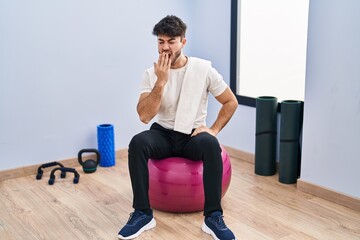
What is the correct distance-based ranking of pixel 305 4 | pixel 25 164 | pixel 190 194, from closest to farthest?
pixel 190 194 < pixel 305 4 < pixel 25 164

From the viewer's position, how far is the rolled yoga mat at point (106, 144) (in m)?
3.05

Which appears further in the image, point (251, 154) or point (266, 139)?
point (251, 154)

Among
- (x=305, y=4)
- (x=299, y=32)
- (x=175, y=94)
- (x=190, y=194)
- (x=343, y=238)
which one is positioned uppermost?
(x=305, y=4)

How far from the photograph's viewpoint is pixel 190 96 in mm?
2219

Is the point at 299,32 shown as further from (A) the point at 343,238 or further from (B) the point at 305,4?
(A) the point at 343,238

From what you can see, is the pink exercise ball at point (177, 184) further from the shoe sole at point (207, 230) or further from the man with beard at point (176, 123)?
the shoe sole at point (207, 230)

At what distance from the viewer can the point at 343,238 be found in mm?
2016

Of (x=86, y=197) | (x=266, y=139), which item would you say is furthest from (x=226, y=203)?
(x=86, y=197)

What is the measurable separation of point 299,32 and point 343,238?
135 centimetres

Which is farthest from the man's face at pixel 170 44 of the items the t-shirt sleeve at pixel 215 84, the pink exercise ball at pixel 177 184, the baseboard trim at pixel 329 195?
the baseboard trim at pixel 329 195

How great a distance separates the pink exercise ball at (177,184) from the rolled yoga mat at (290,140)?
2.02ft

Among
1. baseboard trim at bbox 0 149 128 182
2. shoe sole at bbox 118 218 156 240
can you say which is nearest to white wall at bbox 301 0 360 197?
shoe sole at bbox 118 218 156 240

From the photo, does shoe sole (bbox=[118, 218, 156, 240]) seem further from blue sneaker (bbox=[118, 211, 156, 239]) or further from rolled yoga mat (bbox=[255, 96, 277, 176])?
rolled yoga mat (bbox=[255, 96, 277, 176])

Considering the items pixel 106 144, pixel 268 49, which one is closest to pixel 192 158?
pixel 106 144
